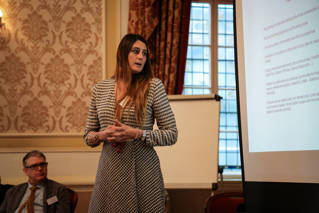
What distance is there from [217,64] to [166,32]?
72 centimetres

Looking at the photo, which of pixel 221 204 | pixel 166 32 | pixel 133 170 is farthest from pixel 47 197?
pixel 166 32

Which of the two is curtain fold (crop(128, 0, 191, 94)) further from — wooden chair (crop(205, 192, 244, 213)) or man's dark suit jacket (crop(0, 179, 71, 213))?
man's dark suit jacket (crop(0, 179, 71, 213))

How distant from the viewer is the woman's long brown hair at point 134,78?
1549 mm

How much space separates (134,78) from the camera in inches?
66.4

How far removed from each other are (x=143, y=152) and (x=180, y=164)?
1.49 metres

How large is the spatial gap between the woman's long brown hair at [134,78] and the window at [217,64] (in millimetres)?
2159

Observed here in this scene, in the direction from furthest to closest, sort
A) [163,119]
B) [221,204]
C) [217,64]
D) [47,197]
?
[217,64], [47,197], [221,204], [163,119]

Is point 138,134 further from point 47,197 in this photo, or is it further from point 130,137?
point 47,197

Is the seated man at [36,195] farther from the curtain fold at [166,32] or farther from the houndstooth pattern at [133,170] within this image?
the curtain fold at [166,32]

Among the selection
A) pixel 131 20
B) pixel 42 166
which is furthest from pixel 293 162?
pixel 131 20

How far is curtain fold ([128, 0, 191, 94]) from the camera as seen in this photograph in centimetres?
356

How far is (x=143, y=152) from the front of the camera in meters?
1.53

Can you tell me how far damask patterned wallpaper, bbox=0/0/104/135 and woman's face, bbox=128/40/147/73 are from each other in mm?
2057

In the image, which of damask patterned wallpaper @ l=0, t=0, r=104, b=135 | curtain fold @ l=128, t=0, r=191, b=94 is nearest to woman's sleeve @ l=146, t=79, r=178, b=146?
curtain fold @ l=128, t=0, r=191, b=94
